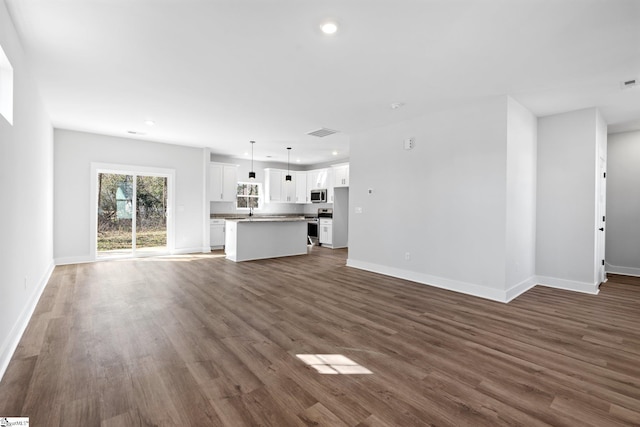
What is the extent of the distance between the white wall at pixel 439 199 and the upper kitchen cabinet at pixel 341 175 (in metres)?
2.56

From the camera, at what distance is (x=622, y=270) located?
5574 millimetres

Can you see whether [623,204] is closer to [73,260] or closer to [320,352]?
[320,352]

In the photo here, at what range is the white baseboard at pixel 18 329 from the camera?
7.30 ft

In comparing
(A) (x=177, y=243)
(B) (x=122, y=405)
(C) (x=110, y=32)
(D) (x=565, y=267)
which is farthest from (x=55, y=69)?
(D) (x=565, y=267)

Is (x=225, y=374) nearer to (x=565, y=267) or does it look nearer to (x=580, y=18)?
(x=580, y=18)

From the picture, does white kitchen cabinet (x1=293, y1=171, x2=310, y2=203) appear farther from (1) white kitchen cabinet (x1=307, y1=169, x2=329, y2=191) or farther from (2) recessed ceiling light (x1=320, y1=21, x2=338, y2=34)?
(2) recessed ceiling light (x1=320, y1=21, x2=338, y2=34)

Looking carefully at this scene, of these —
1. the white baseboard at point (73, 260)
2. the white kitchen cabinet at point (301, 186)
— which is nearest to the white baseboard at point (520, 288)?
the white kitchen cabinet at point (301, 186)

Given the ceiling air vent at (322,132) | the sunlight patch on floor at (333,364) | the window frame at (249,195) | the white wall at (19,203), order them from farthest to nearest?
the window frame at (249,195) < the ceiling air vent at (322,132) < the white wall at (19,203) < the sunlight patch on floor at (333,364)

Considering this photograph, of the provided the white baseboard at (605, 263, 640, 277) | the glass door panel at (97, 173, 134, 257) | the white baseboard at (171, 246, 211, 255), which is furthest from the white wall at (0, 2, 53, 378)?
the white baseboard at (605, 263, 640, 277)

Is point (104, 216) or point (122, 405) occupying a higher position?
point (104, 216)

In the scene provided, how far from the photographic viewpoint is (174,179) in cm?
732

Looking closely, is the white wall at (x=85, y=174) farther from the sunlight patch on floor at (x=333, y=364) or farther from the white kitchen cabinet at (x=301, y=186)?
A: the sunlight patch on floor at (x=333, y=364)

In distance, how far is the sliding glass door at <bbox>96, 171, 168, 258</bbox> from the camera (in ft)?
21.4

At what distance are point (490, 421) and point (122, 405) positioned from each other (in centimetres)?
218
